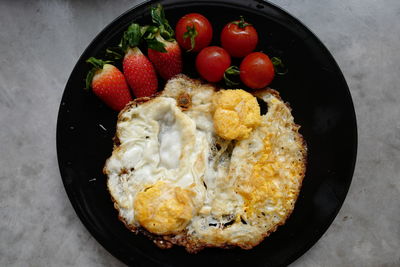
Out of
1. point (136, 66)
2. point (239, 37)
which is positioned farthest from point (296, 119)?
point (136, 66)

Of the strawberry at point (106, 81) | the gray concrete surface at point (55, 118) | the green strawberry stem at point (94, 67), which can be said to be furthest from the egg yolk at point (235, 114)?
the gray concrete surface at point (55, 118)

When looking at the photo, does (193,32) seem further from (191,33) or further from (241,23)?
(241,23)

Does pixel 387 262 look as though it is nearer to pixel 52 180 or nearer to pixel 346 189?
pixel 346 189

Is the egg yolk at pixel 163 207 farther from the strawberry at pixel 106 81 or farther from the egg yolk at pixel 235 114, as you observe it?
the strawberry at pixel 106 81

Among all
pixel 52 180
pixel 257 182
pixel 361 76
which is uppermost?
pixel 361 76

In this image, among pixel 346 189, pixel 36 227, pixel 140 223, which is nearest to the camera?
pixel 140 223

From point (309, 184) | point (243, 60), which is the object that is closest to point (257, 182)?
point (309, 184)

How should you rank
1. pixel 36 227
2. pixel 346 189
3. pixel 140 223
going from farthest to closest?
pixel 36 227, pixel 346 189, pixel 140 223

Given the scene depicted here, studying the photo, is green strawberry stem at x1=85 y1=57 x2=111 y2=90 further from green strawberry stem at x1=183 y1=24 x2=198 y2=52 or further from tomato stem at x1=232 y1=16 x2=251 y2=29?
tomato stem at x1=232 y1=16 x2=251 y2=29
